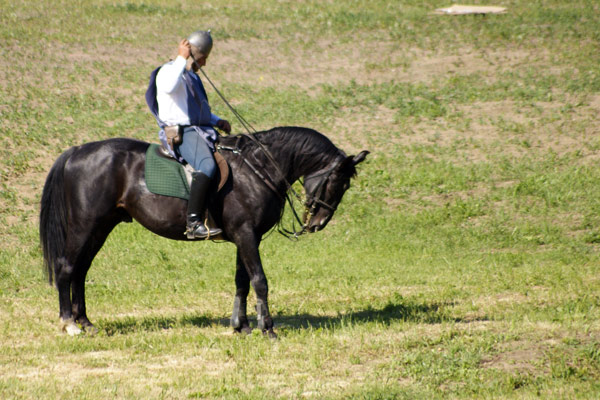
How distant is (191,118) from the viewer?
29.5 ft

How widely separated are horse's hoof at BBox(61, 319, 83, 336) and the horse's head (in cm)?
300

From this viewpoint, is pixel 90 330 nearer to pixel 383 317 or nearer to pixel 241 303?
pixel 241 303

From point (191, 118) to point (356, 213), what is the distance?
7229 mm

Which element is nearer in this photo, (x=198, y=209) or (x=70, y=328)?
(x=198, y=209)

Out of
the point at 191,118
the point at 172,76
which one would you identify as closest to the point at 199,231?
the point at 191,118

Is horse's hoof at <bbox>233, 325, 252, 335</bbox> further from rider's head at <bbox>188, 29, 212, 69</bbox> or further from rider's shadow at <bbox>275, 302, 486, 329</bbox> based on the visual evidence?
rider's head at <bbox>188, 29, 212, 69</bbox>

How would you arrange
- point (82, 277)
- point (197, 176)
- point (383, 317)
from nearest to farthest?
1. point (197, 176)
2. point (82, 277)
3. point (383, 317)

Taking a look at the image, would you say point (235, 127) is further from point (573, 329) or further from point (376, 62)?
point (573, 329)

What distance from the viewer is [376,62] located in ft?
76.4

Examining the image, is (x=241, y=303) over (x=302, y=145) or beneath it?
beneath

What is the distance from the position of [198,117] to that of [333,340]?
9.60ft

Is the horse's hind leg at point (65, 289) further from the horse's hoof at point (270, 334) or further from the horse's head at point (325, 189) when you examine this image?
the horse's head at point (325, 189)

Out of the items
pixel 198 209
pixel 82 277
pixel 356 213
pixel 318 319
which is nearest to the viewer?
pixel 198 209

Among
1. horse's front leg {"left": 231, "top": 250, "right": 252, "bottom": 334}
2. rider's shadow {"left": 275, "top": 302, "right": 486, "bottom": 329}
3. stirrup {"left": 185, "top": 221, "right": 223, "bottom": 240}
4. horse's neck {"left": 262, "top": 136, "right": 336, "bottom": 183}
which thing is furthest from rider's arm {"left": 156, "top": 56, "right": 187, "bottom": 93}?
rider's shadow {"left": 275, "top": 302, "right": 486, "bottom": 329}
